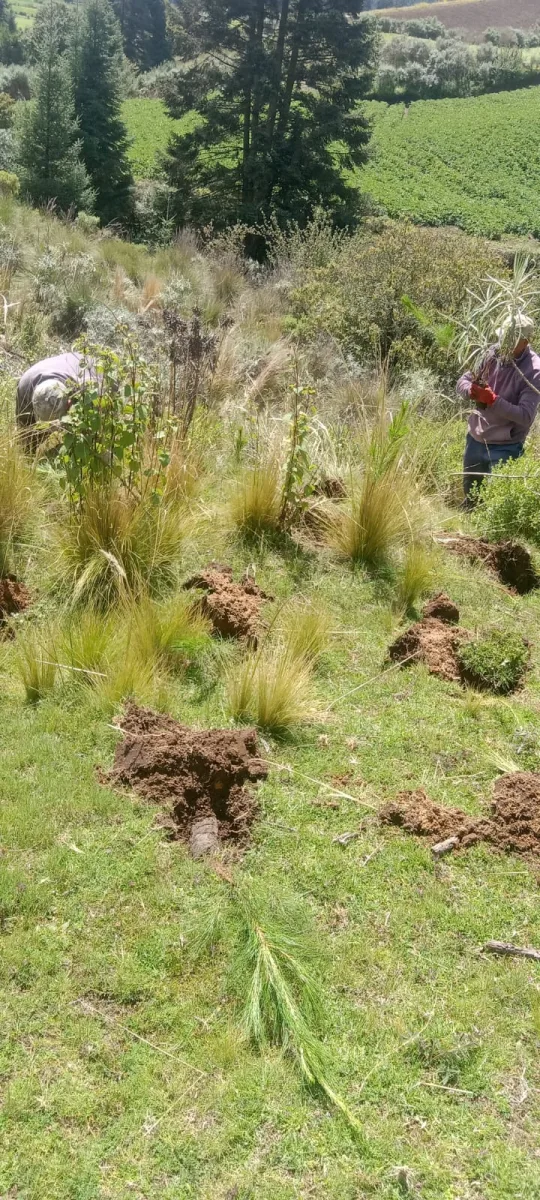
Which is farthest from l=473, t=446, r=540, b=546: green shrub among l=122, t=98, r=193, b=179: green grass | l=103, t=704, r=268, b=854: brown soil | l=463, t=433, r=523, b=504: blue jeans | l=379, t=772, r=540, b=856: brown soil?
l=122, t=98, r=193, b=179: green grass

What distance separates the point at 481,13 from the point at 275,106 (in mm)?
64280

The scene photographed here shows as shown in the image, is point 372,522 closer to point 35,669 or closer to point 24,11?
point 35,669

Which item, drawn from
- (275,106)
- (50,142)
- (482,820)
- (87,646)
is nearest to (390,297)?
(87,646)

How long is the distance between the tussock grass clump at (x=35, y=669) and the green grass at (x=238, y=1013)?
0.19 ft

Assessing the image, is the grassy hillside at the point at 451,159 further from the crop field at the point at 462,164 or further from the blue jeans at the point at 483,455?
the blue jeans at the point at 483,455

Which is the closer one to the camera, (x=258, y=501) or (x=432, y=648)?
(x=432, y=648)

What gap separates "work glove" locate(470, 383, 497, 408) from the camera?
5039 mm

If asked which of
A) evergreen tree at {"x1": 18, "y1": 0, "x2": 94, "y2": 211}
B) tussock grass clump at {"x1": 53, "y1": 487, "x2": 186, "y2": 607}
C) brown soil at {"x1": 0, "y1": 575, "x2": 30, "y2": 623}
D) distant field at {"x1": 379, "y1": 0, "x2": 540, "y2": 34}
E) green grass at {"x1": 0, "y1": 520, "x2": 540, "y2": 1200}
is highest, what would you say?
distant field at {"x1": 379, "y1": 0, "x2": 540, "y2": 34}

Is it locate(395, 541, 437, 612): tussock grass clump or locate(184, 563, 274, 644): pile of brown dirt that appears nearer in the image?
locate(184, 563, 274, 644): pile of brown dirt

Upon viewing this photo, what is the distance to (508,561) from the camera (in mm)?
4465

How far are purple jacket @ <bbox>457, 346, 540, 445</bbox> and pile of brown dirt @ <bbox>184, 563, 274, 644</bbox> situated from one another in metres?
2.37

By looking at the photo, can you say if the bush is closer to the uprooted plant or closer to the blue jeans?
the blue jeans

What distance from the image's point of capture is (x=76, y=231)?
→ 12273 mm

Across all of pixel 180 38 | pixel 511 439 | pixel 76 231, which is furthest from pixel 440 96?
pixel 511 439
